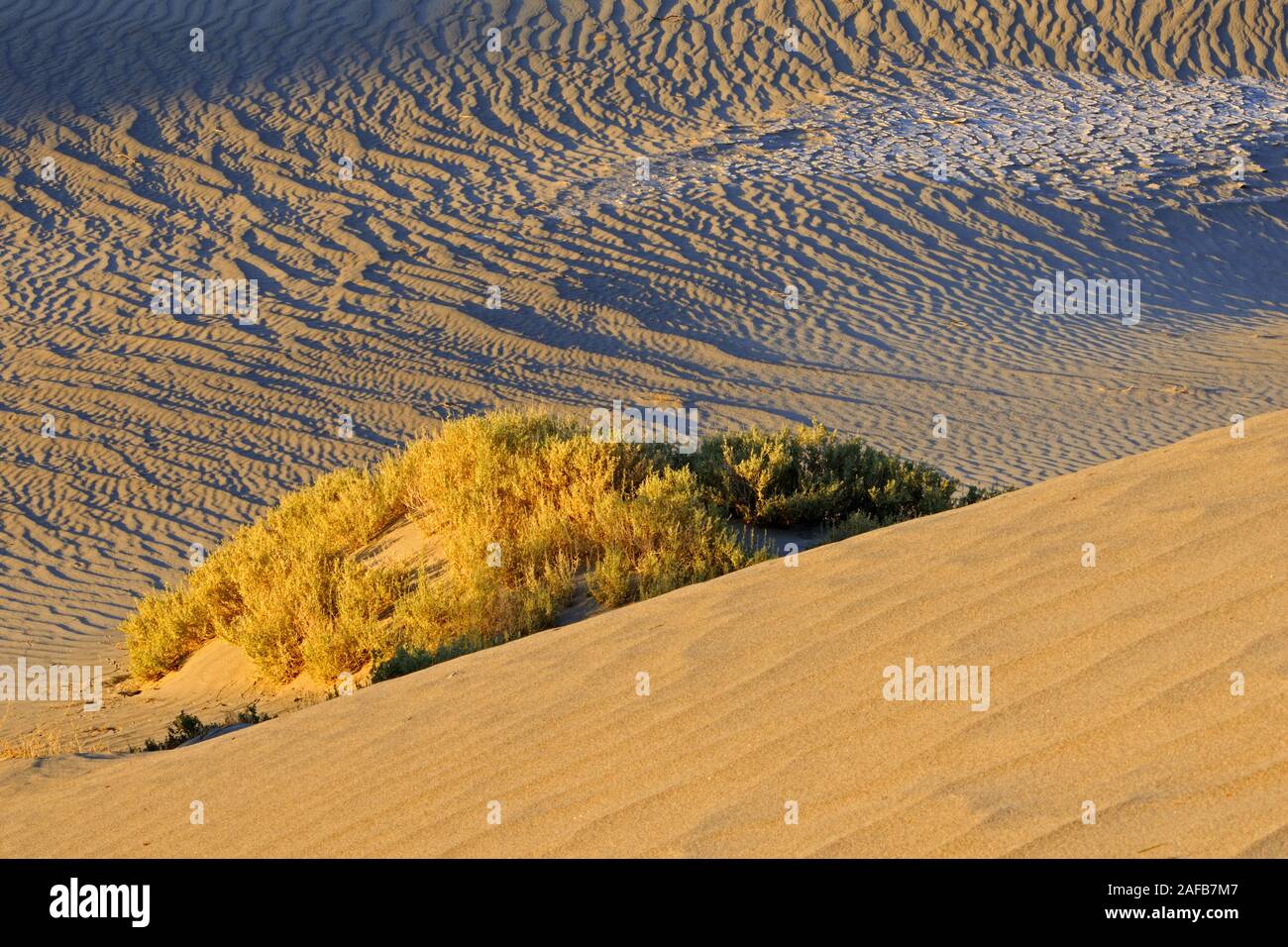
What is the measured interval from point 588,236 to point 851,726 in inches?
527

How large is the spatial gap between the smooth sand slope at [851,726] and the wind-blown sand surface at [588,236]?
2436 millimetres

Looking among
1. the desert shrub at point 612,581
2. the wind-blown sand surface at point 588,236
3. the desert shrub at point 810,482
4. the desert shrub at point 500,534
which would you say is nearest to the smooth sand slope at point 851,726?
the desert shrub at point 612,581

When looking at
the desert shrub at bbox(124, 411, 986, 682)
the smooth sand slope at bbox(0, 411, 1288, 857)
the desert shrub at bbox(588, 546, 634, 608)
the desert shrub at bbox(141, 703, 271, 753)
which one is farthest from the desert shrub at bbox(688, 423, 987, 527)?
the desert shrub at bbox(141, 703, 271, 753)

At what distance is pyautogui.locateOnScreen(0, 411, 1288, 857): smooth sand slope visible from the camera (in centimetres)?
291

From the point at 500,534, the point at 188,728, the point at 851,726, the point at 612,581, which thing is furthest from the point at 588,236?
the point at 851,726

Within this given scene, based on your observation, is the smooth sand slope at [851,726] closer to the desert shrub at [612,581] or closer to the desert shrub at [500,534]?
the desert shrub at [612,581]

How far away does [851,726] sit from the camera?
345 centimetres

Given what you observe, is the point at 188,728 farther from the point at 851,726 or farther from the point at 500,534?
the point at 851,726

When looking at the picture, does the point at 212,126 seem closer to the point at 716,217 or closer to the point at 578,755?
the point at 716,217

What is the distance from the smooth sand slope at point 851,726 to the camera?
9.53 feet
